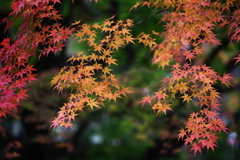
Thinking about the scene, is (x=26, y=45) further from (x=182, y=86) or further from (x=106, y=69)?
(x=182, y=86)

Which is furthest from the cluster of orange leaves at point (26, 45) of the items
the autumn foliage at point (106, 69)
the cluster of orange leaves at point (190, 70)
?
the cluster of orange leaves at point (190, 70)

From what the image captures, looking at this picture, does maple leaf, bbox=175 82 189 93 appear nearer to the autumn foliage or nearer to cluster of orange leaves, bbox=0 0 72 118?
the autumn foliage

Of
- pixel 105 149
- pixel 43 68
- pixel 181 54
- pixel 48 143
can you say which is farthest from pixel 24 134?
pixel 181 54

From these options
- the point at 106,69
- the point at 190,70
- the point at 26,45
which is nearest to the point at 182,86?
the point at 190,70

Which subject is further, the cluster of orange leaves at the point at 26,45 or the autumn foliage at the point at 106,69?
the cluster of orange leaves at the point at 26,45

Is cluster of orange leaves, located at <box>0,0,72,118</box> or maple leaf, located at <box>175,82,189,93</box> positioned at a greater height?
cluster of orange leaves, located at <box>0,0,72,118</box>

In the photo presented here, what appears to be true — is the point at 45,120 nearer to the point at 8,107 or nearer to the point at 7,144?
the point at 7,144

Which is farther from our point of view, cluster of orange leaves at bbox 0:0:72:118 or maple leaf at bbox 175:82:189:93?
cluster of orange leaves at bbox 0:0:72:118

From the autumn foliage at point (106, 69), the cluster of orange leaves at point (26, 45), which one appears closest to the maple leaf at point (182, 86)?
the autumn foliage at point (106, 69)

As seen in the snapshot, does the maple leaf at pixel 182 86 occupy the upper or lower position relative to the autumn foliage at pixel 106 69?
lower

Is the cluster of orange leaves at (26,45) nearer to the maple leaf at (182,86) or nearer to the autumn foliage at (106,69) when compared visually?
the autumn foliage at (106,69)

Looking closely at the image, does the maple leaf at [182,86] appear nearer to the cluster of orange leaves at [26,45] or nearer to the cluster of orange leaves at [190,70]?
the cluster of orange leaves at [190,70]

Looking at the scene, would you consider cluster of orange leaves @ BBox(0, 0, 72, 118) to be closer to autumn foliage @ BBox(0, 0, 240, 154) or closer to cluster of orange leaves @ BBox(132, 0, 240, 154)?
autumn foliage @ BBox(0, 0, 240, 154)

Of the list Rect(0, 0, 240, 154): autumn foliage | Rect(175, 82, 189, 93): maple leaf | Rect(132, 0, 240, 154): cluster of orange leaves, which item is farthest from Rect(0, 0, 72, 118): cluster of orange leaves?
Rect(175, 82, 189, 93): maple leaf
